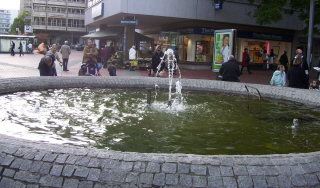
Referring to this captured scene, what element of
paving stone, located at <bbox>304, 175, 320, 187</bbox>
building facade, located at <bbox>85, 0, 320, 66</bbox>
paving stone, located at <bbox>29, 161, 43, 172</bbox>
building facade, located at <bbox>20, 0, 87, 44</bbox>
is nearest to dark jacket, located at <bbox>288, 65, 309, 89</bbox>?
paving stone, located at <bbox>304, 175, 320, 187</bbox>

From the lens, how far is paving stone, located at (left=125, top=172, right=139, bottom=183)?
2986mm

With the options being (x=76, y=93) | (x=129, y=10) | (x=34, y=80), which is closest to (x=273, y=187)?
(x=76, y=93)

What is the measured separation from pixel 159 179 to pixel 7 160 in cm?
141

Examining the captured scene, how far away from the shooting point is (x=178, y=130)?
5883 millimetres

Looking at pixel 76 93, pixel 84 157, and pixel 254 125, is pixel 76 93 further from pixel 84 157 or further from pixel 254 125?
pixel 84 157

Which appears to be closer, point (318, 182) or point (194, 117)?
point (318, 182)

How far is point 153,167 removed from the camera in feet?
10.0

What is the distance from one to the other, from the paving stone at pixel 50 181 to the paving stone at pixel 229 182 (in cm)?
139

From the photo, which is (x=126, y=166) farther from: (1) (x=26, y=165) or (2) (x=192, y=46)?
(2) (x=192, y=46)

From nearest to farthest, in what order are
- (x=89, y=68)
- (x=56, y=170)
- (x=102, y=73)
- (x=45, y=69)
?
(x=56, y=170)
(x=45, y=69)
(x=89, y=68)
(x=102, y=73)

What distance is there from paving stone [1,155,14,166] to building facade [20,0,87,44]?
92410 millimetres

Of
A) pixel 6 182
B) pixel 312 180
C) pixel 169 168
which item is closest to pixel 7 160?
pixel 6 182

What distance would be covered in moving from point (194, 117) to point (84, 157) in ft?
13.5

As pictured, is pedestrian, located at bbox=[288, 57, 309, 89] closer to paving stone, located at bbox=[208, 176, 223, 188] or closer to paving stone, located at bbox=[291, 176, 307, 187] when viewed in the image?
paving stone, located at bbox=[291, 176, 307, 187]
